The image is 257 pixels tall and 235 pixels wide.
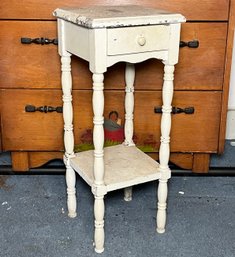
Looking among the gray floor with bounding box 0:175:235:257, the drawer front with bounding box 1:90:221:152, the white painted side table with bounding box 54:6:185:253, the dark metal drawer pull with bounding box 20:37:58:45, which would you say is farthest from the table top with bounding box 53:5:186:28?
the gray floor with bounding box 0:175:235:257

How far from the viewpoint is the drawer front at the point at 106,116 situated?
1.49 metres

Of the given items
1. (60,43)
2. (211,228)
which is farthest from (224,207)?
(60,43)

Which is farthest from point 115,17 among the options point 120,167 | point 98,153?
point 120,167

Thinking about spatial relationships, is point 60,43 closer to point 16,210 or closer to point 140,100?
point 140,100

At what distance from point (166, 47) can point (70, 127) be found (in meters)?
0.38

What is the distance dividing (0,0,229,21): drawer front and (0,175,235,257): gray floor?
0.60 meters

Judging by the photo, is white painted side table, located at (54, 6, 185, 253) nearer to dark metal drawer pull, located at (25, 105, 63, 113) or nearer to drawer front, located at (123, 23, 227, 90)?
drawer front, located at (123, 23, 227, 90)

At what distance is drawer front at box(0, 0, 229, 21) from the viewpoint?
4.50 ft

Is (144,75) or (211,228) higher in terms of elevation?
(144,75)

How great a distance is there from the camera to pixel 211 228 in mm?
1338

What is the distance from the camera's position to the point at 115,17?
1.02 meters

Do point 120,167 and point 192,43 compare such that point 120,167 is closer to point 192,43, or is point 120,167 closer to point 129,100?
point 129,100

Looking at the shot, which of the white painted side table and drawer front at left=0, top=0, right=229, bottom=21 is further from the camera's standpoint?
drawer front at left=0, top=0, right=229, bottom=21

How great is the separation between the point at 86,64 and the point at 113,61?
15.5 inches
